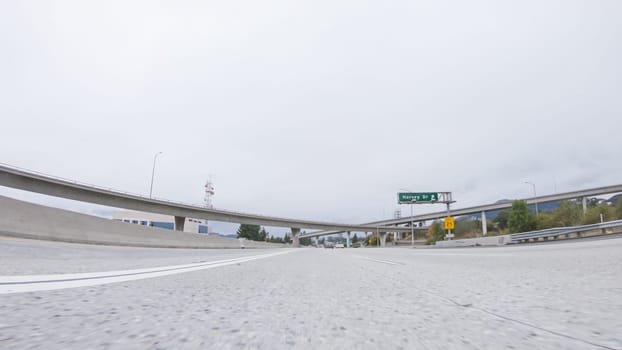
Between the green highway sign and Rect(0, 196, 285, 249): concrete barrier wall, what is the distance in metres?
44.4

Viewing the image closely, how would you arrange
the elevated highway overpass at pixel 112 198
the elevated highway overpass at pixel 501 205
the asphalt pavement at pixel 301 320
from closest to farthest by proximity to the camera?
the asphalt pavement at pixel 301 320 < the elevated highway overpass at pixel 112 198 < the elevated highway overpass at pixel 501 205

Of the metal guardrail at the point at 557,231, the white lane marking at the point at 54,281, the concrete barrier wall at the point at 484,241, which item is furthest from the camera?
the concrete barrier wall at the point at 484,241

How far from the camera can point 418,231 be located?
115688 mm

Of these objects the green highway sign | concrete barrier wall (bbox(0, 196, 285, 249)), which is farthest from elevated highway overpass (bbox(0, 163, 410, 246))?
the green highway sign

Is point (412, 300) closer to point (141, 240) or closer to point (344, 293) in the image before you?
point (344, 293)

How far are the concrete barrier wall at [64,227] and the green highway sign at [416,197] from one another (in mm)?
44375

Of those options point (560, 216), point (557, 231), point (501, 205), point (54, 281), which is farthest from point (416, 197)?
point (54, 281)

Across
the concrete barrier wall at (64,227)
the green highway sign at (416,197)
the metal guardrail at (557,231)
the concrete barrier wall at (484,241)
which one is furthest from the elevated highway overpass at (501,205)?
the concrete barrier wall at (64,227)

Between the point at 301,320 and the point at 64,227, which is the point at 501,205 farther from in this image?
the point at 301,320

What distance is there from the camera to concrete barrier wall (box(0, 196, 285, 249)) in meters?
11.2

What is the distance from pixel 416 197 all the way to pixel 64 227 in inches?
2019

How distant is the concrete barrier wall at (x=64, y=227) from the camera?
1116 centimetres

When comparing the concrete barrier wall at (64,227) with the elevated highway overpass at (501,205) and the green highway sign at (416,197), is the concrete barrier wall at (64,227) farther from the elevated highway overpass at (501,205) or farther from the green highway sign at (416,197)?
the elevated highway overpass at (501,205)

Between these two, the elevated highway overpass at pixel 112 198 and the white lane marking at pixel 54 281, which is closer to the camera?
the white lane marking at pixel 54 281
